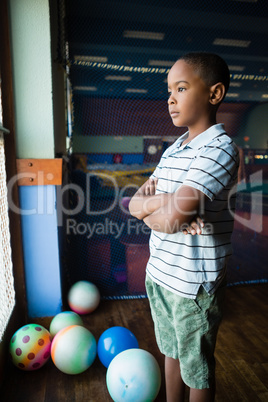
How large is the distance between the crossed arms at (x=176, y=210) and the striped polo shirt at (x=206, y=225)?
35 millimetres

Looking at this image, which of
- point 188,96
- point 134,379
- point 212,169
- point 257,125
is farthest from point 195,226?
point 257,125

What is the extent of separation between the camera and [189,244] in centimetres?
91

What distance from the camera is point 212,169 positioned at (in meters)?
0.80

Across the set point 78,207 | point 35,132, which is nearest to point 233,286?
point 78,207

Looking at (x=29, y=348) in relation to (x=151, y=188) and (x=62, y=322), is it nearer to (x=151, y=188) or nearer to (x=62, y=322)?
(x=62, y=322)

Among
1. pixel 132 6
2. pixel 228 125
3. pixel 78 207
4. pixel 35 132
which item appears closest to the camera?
pixel 35 132

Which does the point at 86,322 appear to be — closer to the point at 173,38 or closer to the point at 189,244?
the point at 189,244

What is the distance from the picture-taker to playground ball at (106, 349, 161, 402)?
1.26m

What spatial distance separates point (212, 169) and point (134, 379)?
3.16ft

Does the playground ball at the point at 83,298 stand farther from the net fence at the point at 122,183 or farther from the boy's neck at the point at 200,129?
the boy's neck at the point at 200,129

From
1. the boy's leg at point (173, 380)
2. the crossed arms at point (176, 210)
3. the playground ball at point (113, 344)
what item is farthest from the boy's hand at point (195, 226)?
the playground ball at point (113, 344)

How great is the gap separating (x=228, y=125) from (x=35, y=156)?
1.75 meters

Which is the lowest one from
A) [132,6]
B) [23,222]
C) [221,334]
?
[221,334]

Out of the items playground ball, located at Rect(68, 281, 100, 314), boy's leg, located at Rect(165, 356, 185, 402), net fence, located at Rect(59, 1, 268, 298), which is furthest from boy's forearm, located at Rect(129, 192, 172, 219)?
net fence, located at Rect(59, 1, 268, 298)
